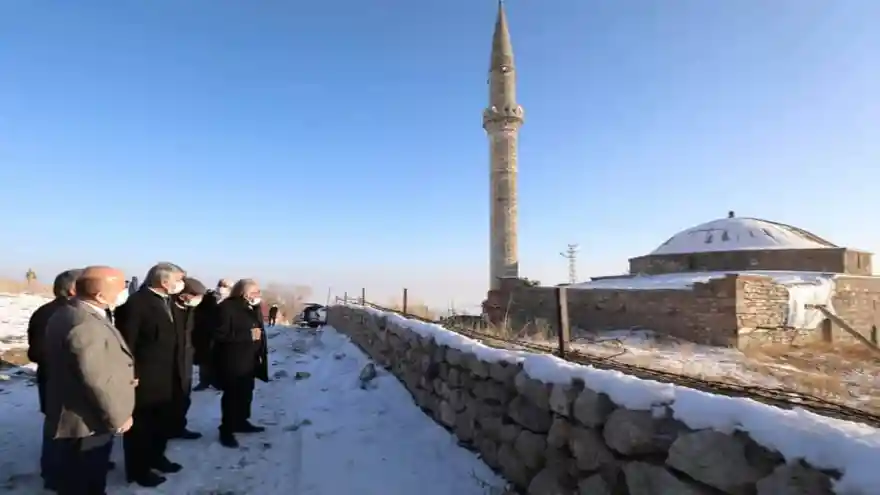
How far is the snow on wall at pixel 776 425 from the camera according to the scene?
1.65m

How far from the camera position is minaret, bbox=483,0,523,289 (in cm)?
2606

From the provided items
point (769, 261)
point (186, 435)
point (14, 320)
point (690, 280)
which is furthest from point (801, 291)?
point (14, 320)

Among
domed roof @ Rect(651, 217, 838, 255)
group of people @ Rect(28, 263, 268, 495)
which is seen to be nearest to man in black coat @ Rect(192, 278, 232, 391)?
Answer: group of people @ Rect(28, 263, 268, 495)

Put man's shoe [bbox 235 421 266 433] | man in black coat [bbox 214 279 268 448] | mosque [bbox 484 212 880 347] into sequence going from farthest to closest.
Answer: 1. mosque [bbox 484 212 880 347]
2. man's shoe [bbox 235 421 266 433]
3. man in black coat [bbox 214 279 268 448]

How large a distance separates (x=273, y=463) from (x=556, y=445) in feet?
8.58

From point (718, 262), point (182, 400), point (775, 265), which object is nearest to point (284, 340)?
point (182, 400)

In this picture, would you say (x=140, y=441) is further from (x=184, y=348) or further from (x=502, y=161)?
(x=502, y=161)

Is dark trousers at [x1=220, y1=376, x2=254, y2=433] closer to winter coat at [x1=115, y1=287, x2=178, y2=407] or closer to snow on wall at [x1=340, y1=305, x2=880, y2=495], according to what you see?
winter coat at [x1=115, y1=287, x2=178, y2=407]

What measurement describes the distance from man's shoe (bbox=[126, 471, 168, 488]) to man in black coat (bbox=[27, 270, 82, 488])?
50cm

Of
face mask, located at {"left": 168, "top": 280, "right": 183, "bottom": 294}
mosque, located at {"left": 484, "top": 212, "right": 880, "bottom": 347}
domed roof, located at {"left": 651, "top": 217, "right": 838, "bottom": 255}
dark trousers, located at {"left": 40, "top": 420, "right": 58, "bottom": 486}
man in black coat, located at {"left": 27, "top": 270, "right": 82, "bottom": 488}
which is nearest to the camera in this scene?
dark trousers, located at {"left": 40, "top": 420, "right": 58, "bottom": 486}

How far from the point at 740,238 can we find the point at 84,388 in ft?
75.8

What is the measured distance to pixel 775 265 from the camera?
20.3m

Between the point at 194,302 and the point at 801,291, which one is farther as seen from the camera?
the point at 801,291

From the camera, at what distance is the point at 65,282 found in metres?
4.47
